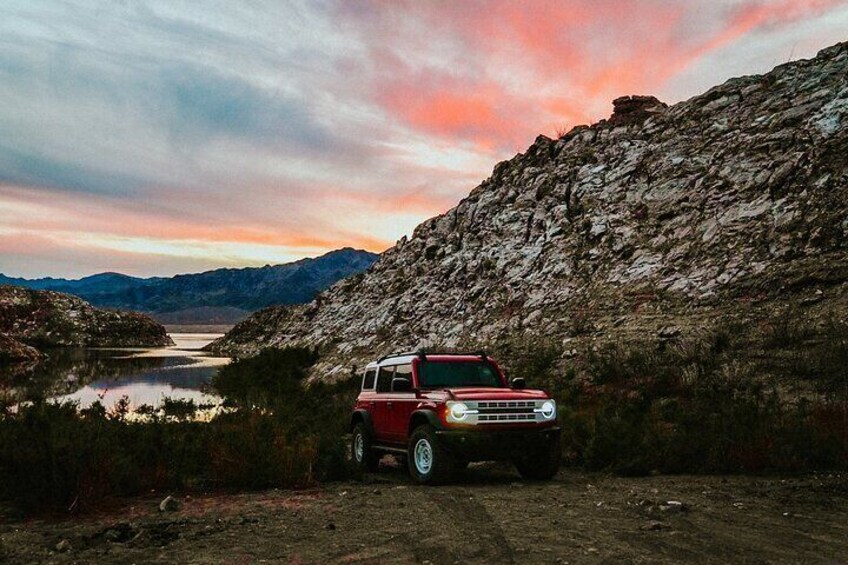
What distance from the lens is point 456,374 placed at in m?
13.2

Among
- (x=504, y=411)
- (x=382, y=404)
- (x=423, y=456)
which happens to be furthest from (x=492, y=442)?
(x=382, y=404)

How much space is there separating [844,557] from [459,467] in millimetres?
6117

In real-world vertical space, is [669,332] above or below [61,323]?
below

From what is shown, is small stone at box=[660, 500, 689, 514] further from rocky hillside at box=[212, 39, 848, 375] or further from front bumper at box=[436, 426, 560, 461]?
rocky hillside at box=[212, 39, 848, 375]

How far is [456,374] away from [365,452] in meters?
2.63

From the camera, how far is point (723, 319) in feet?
73.6

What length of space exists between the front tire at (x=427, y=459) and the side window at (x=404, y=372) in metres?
1.42

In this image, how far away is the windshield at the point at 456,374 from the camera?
12.9 meters

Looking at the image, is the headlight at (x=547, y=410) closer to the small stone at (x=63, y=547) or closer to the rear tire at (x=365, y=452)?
the rear tire at (x=365, y=452)

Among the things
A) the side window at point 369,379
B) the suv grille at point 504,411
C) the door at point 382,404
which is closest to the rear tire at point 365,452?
the door at point 382,404

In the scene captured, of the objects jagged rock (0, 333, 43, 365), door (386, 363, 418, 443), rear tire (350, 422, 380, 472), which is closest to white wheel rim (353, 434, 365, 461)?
rear tire (350, 422, 380, 472)

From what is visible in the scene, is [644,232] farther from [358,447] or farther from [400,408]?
[400,408]

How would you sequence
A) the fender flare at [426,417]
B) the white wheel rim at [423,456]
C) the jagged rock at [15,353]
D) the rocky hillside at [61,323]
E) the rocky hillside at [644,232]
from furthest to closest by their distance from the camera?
the rocky hillside at [61,323]
the jagged rock at [15,353]
the rocky hillside at [644,232]
the white wheel rim at [423,456]
the fender flare at [426,417]

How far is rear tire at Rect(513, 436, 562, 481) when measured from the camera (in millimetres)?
11664
